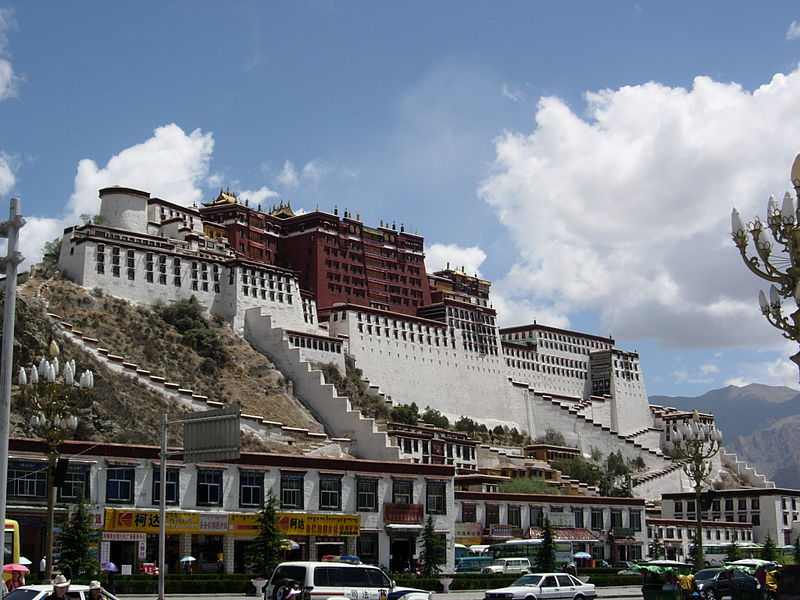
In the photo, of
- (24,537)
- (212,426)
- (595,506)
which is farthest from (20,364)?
(212,426)

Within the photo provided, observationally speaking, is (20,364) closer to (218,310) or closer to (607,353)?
(218,310)

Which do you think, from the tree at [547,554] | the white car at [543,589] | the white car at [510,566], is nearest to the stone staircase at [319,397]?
the white car at [510,566]

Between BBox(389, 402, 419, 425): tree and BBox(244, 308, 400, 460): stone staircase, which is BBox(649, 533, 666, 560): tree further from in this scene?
BBox(389, 402, 419, 425): tree

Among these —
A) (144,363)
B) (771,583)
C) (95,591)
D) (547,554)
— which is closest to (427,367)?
(144,363)

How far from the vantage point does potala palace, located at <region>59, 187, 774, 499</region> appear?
10361 cm

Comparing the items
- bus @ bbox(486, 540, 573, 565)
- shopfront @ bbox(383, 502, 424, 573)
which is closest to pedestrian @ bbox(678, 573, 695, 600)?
shopfront @ bbox(383, 502, 424, 573)

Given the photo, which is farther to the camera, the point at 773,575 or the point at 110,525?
the point at 110,525

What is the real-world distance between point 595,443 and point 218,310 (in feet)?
170

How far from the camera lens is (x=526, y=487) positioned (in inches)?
3649

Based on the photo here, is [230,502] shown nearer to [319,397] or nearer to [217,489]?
[217,489]

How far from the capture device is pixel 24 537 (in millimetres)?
50781

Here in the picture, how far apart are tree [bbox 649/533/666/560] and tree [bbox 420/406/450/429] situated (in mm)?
30399

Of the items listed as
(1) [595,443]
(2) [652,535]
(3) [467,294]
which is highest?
(3) [467,294]

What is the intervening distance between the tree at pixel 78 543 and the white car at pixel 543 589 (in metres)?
17.4
